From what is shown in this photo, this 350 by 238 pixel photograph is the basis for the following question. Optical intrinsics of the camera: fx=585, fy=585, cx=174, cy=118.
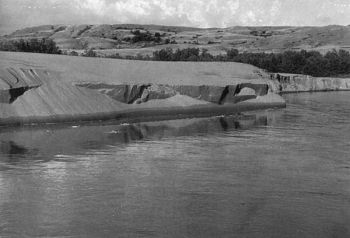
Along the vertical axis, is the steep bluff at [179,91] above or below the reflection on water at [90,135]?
above

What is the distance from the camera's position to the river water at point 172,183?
49.9 feet

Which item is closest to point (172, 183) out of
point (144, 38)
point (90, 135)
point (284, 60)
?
point (90, 135)

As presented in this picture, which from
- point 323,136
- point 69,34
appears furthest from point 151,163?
point 69,34

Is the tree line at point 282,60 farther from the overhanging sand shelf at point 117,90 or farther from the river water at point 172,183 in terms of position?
the river water at point 172,183

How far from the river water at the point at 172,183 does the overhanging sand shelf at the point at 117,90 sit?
4196 mm

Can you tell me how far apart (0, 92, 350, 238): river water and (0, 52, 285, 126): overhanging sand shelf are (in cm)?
420

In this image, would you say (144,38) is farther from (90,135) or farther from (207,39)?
(90,135)

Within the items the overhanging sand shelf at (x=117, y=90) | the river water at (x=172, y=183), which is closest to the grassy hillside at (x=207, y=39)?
the overhanging sand shelf at (x=117, y=90)

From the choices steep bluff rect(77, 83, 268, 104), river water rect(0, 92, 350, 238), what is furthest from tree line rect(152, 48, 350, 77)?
river water rect(0, 92, 350, 238)

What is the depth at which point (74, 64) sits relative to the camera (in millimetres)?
49344

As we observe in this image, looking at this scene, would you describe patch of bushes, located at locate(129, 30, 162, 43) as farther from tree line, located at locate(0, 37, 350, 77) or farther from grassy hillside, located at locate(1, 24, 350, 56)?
tree line, located at locate(0, 37, 350, 77)

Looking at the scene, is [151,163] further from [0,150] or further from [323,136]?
[323,136]

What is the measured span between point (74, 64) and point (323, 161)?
29049mm

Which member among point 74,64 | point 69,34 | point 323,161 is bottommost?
point 323,161
